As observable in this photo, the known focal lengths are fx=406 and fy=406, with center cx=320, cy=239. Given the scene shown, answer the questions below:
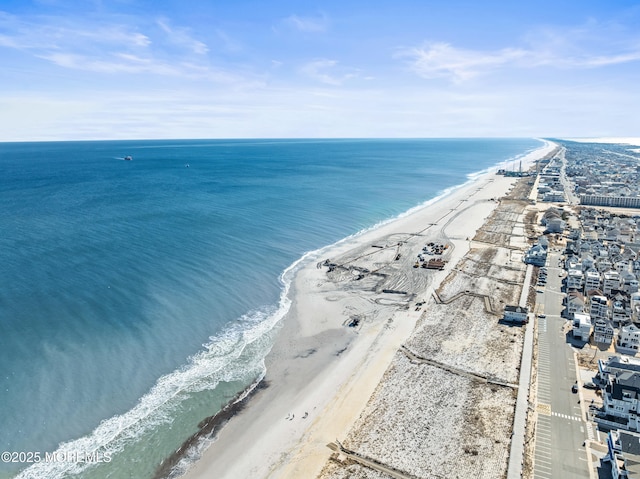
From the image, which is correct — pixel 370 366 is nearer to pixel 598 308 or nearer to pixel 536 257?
pixel 598 308

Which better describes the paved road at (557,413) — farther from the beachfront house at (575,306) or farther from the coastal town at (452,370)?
the beachfront house at (575,306)

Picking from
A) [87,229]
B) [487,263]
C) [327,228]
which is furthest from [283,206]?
[487,263]

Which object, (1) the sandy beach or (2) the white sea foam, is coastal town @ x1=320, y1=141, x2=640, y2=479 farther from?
(2) the white sea foam

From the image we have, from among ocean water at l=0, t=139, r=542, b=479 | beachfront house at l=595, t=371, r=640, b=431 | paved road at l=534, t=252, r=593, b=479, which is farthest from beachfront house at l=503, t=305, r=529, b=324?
ocean water at l=0, t=139, r=542, b=479

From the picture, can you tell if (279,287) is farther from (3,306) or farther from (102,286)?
(3,306)

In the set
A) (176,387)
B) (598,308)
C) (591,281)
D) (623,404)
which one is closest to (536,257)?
(591,281)

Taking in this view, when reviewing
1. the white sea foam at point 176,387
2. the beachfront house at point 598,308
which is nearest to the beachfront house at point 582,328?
the beachfront house at point 598,308
